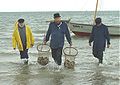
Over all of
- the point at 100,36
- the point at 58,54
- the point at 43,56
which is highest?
the point at 100,36

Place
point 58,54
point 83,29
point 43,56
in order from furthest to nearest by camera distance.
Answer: point 83,29, point 43,56, point 58,54

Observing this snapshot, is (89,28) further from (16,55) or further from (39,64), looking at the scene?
(39,64)

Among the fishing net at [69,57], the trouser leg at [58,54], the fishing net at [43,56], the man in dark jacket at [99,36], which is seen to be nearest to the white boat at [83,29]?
A: the man in dark jacket at [99,36]

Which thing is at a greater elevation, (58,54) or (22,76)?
(58,54)

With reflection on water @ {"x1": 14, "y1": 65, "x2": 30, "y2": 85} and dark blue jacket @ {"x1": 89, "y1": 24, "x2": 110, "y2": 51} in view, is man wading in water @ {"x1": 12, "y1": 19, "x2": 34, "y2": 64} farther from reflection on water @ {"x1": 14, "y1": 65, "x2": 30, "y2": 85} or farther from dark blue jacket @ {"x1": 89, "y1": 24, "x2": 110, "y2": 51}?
dark blue jacket @ {"x1": 89, "y1": 24, "x2": 110, "y2": 51}

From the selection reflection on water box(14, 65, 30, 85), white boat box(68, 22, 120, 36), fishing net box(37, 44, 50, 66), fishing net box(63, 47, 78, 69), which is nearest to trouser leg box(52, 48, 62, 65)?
fishing net box(63, 47, 78, 69)

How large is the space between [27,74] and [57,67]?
1004mm

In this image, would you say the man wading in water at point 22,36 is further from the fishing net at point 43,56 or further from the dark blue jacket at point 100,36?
the dark blue jacket at point 100,36

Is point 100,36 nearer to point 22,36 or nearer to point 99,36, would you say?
point 99,36

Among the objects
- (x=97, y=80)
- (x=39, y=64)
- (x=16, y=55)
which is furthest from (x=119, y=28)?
(x=97, y=80)

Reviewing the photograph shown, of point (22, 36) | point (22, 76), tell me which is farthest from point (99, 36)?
point (22, 76)

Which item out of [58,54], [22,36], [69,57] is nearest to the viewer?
[58,54]

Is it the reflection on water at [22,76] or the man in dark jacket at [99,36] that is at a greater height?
the man in dark jacket at [99,36]

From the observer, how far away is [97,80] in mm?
8883
